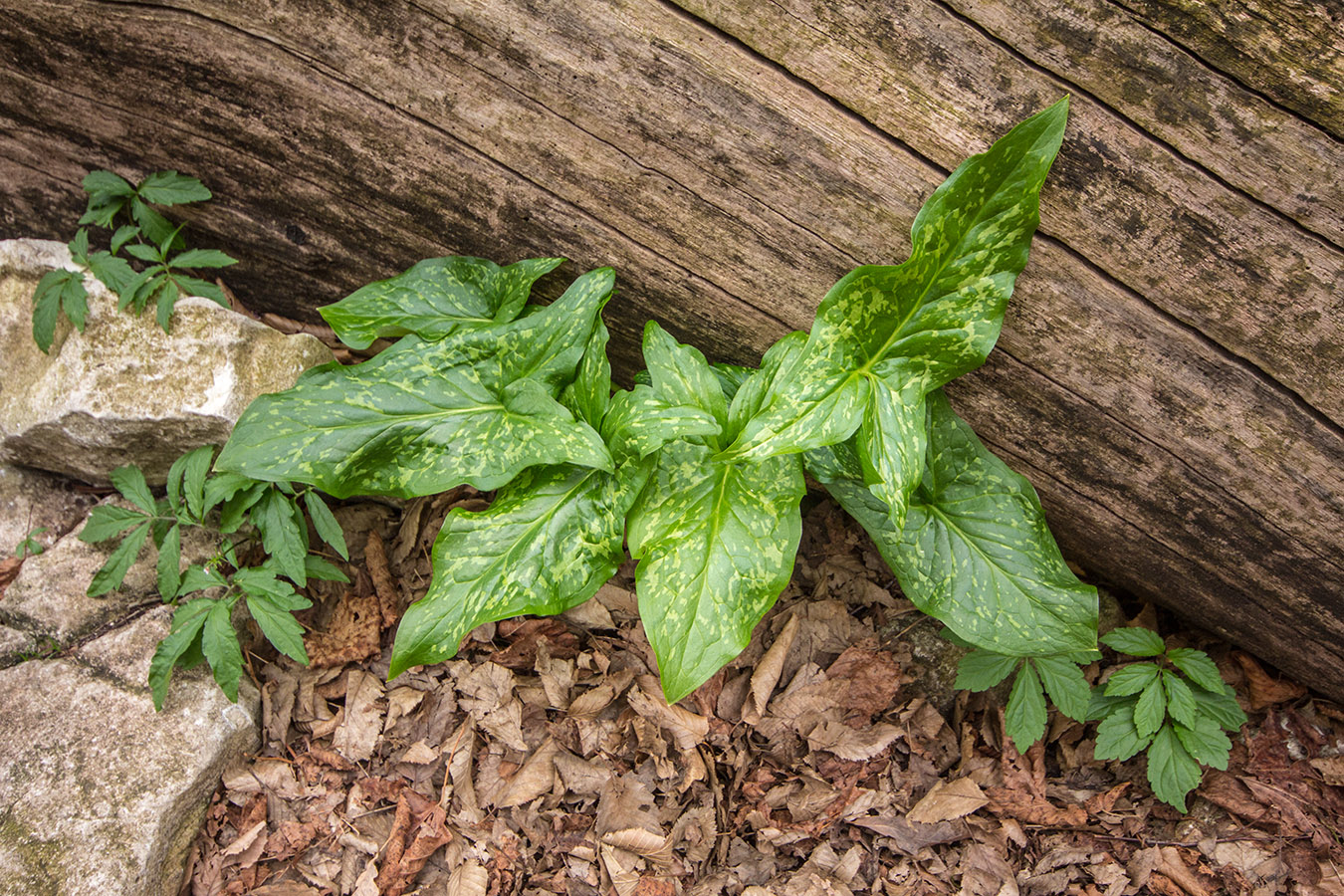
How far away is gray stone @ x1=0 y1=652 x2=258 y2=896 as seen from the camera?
2068 millimetres

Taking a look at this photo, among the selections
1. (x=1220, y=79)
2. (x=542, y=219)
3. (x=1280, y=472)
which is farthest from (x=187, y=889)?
(x=1220, y=79)

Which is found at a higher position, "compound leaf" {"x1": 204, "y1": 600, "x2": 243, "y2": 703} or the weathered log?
the weathered log

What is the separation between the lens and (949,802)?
2227 mm

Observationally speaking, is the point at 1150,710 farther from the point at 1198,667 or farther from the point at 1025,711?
the point at 1025,711

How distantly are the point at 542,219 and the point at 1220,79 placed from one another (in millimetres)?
1543

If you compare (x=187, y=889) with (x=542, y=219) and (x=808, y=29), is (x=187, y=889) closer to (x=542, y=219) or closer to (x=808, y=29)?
(x=542, y=219)

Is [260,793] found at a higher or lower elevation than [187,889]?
higher

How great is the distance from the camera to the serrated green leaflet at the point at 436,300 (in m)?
2.09

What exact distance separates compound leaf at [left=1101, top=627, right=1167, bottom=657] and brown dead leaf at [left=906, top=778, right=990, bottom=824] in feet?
1.84

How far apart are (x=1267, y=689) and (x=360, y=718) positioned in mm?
2700

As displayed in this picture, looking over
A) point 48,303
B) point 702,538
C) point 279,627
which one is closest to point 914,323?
point 702,538

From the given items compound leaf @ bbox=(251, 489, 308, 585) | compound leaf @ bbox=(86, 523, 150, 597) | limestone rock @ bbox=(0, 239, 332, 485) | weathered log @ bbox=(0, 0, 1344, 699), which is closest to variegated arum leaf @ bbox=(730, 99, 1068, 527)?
weathered log @ bbox=(0, 0, 1344, 699)

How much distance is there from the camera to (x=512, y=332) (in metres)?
2.02

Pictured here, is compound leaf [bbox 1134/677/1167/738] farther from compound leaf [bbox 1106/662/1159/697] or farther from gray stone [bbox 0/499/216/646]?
gray stone [bbox 0/499/216/646]
